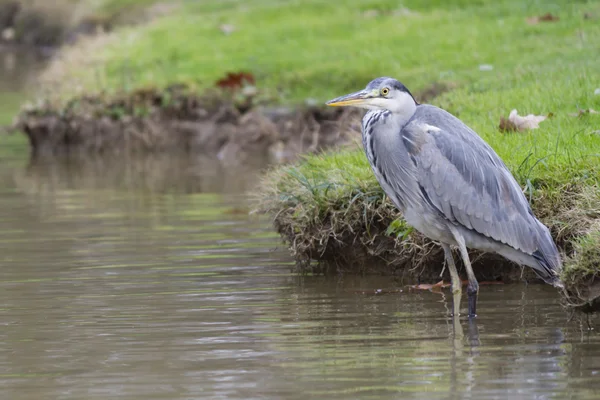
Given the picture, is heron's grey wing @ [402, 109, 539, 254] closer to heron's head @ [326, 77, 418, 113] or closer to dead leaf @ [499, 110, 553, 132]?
heron's head @ [326, 77, 418, 113]

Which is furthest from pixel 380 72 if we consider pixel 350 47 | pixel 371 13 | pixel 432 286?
pixel 432 286

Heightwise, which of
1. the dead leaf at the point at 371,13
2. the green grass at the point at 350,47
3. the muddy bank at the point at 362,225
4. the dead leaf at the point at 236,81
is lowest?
the muddy bank at the point at 362,225

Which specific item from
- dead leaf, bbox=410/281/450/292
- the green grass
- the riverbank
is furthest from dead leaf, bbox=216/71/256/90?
the riverbank

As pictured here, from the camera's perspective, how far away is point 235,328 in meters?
6.59

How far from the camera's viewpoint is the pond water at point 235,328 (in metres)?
5.31

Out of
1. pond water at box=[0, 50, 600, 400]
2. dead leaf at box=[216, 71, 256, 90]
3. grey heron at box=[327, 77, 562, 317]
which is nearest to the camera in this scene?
pond water at box=[0, 50, 600, 400]

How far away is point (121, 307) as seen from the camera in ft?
24.0

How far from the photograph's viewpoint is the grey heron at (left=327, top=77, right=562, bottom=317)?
268 inches

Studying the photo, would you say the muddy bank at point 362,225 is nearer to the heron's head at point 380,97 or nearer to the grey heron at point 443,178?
the grey heron at point 443,178

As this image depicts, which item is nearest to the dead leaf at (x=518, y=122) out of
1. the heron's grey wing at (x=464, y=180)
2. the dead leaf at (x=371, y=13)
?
the heron's grey wing at (x=464, y=180)

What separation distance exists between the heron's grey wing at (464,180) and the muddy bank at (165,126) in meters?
7.66

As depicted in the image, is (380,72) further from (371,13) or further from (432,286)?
(432,286)

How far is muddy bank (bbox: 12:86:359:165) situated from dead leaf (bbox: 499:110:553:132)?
613 centimetres

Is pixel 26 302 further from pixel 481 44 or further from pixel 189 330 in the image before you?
pixel 481 44
